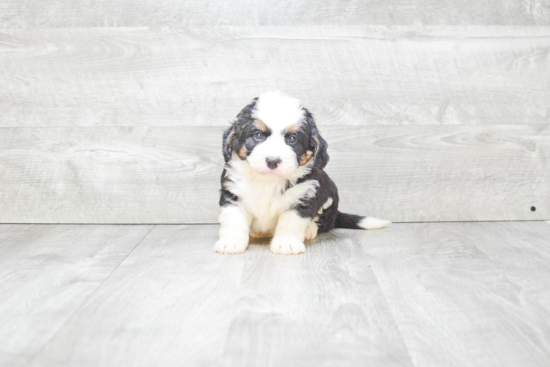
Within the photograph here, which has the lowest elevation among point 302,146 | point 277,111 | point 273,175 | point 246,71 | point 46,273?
point 46,273

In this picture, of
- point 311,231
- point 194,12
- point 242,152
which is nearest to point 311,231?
point 311,231

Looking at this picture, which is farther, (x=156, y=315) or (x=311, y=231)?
(x=311, y=231)

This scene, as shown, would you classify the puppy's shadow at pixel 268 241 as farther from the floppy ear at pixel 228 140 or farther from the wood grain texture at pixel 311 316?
the floppy ear at pixel 228 140

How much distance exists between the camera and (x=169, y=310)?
1700 millimetres

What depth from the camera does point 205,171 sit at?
3082 mm

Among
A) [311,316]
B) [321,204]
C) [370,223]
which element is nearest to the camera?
[311,316]

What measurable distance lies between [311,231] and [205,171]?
2.57ft

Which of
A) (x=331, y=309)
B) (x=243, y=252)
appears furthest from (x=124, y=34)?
(x=331, y=309)

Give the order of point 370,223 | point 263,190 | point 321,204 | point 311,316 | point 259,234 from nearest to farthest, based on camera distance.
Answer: point 311,316 → point 263,190 → point 321,204 → point 259,234 → point 370,223

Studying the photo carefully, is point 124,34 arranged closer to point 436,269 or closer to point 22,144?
point 22,144

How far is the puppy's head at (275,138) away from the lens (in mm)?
2209

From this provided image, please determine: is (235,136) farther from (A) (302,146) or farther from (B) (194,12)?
(B) (194,12)

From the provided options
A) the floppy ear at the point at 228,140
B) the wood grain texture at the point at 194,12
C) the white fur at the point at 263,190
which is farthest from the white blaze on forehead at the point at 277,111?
the wood grain texture at the point at 194,12

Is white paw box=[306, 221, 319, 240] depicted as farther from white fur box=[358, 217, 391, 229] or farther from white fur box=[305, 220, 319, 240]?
white fur box=[358, 217, 391, 229]
